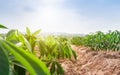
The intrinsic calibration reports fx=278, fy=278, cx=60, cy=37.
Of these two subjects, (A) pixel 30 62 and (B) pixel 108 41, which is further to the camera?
(B) pixel 108 41

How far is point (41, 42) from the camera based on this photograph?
1098mm

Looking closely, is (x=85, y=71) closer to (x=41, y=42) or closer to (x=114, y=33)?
(x=41, y=42)

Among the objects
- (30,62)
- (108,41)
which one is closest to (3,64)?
(30,62)

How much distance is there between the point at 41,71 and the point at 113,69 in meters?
5.52

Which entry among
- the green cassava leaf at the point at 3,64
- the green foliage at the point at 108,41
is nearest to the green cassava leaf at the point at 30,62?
the green cassava leaf at the point at 3,64

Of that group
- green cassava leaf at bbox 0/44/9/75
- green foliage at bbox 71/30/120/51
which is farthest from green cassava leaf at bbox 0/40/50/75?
green foliage at bbox 71/30/120/51

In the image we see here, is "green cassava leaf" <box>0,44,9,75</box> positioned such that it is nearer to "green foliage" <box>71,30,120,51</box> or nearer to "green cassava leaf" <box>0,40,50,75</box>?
"green cassava leaf" <box>0,40,50,75</box>

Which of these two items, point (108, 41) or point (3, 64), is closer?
point (3, 64)

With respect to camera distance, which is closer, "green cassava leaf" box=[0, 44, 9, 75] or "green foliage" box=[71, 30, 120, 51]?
"green cassava leaf" box=[0, 44, 9, 75]

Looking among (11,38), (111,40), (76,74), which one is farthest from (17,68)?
(111,40)

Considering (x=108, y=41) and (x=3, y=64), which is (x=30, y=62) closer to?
(x=3, y=64)

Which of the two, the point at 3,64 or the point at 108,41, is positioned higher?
the point at 108,41

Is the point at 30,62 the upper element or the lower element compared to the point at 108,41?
lower

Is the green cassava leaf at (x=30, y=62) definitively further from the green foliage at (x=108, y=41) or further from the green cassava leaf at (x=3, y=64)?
the green foliage at (x=108, y=41)
